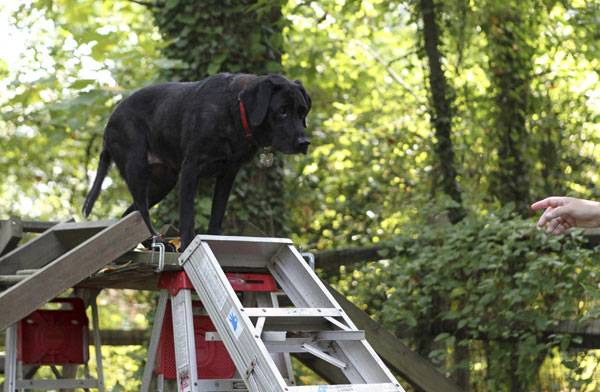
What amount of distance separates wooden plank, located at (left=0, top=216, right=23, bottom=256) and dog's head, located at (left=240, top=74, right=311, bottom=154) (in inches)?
75.5

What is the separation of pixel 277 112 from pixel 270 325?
36.0 inches

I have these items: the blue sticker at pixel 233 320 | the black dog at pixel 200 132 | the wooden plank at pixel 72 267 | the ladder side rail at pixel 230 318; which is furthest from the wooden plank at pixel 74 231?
the blue sticker at pixel 233 320

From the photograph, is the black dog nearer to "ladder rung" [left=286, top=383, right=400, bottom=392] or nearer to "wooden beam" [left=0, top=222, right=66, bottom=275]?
"wooden beam" [left=0, top=222, right=66, bottom=275]

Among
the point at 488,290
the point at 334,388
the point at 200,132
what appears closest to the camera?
the point at 334,388

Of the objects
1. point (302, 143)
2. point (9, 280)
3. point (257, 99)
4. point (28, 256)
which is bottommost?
point (9, 280)

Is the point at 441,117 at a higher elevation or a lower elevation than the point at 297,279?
higher

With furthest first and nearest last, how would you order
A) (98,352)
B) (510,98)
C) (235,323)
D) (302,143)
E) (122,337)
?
(122,337)
(510,98)
(98,352)
(302,143)
(235,323)

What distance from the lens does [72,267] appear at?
3201mm

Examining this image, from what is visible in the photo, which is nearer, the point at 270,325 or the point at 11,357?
the point at 270,325

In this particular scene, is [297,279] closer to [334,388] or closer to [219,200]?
[219,200]

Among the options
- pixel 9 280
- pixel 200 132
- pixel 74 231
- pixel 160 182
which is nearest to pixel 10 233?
pixel 74 231

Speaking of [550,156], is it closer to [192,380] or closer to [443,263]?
[443,263]

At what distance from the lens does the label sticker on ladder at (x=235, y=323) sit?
262cm

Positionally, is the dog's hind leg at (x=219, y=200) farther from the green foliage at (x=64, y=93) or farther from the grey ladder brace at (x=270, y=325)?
the green foliage at (x=64, y=93)
